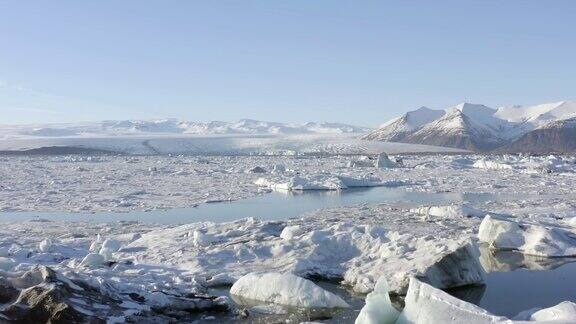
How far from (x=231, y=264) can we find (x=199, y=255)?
63 centimetres

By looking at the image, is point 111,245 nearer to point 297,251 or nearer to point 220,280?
point 220,280

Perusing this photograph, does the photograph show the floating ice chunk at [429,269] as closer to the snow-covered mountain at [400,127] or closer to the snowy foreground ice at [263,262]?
the snowy foreground ice at [263,262]

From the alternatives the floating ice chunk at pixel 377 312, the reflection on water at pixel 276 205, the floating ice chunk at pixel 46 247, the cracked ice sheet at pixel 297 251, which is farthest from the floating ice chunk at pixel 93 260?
the reflection on water at pixel 276 205

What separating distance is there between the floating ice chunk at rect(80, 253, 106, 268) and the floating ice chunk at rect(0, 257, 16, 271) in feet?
2.84

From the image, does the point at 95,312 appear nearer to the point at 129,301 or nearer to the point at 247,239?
the point at 129,301

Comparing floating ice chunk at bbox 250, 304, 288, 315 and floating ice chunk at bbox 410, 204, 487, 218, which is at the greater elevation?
floating ice chunk at bbox 410, 204, 487, 218

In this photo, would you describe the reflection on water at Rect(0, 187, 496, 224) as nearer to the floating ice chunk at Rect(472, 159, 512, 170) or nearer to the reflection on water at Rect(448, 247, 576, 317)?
the reflection on water at Rect(448, 247, 576, 317)

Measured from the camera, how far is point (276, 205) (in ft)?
56.5

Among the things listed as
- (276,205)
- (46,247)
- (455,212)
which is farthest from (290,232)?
(276,205)

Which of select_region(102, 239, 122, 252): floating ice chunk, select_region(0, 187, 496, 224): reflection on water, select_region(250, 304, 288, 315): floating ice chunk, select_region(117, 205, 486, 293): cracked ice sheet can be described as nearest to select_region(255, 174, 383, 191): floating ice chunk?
select_region(0, 187, 496, 224): reflection on water

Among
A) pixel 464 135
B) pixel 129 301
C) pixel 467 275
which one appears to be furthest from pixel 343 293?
pixel 464 135

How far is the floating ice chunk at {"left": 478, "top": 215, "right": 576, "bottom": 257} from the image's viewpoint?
31.0ft

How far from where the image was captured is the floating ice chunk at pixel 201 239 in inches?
372

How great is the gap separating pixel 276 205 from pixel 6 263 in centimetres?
993
